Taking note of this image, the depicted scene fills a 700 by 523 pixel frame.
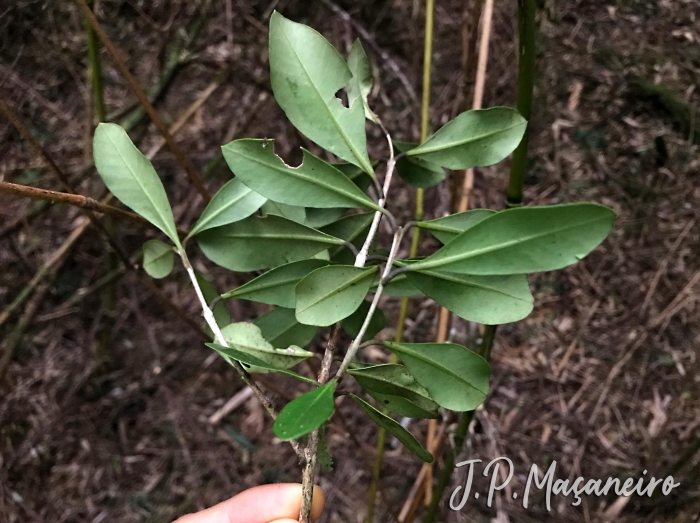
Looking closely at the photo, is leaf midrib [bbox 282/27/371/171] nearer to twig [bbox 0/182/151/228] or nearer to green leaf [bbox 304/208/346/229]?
green leaf [bbox 304/208/346/229]

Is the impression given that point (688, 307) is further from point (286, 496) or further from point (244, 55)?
point (244, 55)

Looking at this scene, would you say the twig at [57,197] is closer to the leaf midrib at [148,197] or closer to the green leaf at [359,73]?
the leaf midrib at [148,197]

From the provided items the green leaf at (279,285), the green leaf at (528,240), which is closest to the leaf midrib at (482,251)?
the green leaf at (528,240)

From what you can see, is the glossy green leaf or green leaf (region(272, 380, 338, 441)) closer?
green leaf (region(272, 380, 338, 441))

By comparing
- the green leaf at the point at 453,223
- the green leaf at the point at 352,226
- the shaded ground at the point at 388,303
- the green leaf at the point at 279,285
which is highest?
the green leaf at the point at 453,223

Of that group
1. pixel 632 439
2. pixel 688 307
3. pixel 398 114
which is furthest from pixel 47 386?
pixel 688 307

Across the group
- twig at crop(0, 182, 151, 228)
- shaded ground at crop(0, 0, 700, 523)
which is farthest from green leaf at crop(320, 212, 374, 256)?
shaded ground at crop(0, 0, 700, 523)

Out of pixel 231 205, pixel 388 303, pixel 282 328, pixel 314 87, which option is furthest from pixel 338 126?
pixel 388 303
